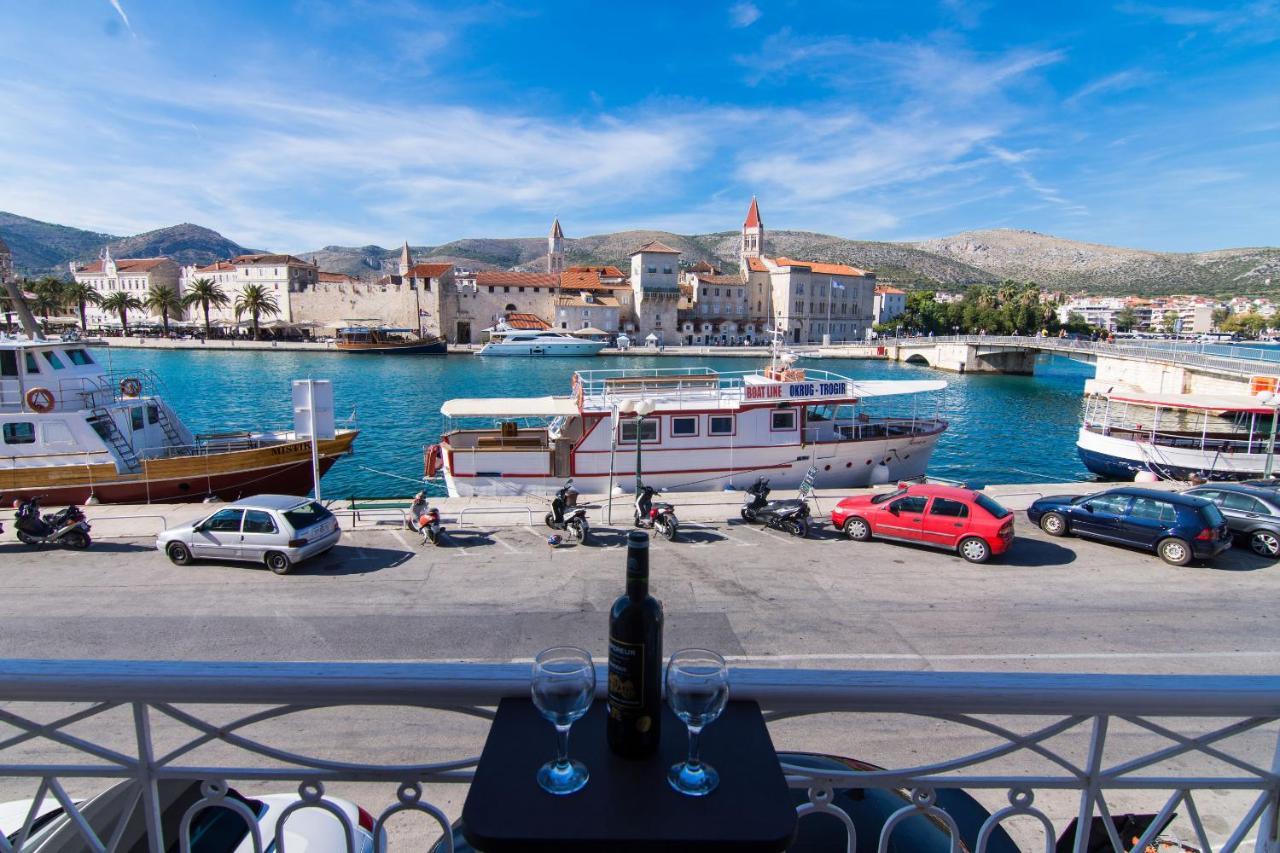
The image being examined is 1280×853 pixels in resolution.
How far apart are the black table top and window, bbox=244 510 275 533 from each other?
12.2m

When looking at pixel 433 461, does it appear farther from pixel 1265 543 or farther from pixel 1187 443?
pixel 1187 443

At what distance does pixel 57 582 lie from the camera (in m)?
11.9

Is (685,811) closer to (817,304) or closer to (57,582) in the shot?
(57,582)

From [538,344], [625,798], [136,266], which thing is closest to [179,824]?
[625,798]

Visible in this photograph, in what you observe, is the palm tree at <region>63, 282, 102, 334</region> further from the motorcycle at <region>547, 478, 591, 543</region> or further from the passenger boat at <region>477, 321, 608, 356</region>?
the motorcycle at <region>547, 478, 591, 543</region>

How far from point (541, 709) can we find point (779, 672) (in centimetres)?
71

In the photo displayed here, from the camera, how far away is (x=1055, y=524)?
1454 cm

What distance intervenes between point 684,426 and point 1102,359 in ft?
192

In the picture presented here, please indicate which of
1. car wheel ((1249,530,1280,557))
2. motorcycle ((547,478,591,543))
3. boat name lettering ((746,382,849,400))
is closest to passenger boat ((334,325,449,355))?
boat name lettering ((746,382,849,400))

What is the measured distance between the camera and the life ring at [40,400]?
1881cm

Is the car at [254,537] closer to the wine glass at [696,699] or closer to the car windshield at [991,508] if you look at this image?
the wine glass at [696,699]

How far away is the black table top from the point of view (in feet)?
5.27

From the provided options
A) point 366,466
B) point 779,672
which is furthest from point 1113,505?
point 366,466

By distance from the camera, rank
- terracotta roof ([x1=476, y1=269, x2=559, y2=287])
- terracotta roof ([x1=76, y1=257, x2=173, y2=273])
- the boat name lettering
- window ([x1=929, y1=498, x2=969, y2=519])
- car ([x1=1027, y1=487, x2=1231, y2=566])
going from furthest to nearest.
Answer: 1. terracotta roof ([x1=76, y1=257, x2=173, y2=273])
2. terracotta roof ([x1=476, y1=269, x2=559, y2=287])
3. the boat name lettering
4. window ([x1=929, y1=498, x2=969, y2=519])
5. car ([x1=1027, y1=487, x2=1231, y2=566])
